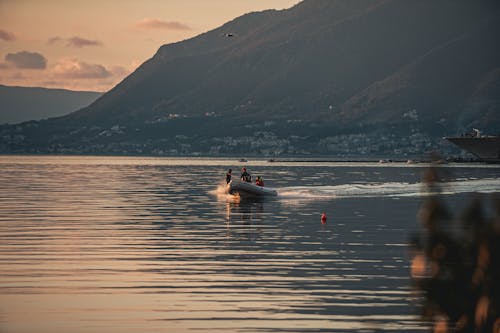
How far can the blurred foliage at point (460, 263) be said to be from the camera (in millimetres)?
8672

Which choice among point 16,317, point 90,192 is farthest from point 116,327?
point 90,192

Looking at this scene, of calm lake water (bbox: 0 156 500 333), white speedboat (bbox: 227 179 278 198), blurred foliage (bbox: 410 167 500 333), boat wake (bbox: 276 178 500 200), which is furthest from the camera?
boat wake (bbox: 276 178 500 200)

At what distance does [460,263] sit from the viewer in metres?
9.09

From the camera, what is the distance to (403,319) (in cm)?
2309

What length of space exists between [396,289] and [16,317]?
35.0 feet

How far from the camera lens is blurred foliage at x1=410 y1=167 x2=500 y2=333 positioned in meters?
8.67

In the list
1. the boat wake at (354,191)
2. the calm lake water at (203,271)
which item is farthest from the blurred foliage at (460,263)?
the boat wake at (354,191)

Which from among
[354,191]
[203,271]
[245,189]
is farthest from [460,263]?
[354,191]

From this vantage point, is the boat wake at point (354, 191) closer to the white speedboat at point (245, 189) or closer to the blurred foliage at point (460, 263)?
the white speedboat at point (245, 189)

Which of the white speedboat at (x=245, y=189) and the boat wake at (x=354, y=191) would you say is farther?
the boat wake at (x=354, y=191)

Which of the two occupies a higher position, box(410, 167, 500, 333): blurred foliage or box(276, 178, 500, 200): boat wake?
box(410, 167, 500, 333): blurred foliage

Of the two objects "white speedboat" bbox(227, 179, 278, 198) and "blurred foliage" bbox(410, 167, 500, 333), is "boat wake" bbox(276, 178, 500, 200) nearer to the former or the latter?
"white speedboat" bbox(227, 179, 278, 198)

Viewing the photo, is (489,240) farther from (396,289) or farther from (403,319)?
(396,289)

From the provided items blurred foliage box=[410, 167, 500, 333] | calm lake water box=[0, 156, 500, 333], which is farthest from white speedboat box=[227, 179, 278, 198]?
blurred foliage box=[410, 167, 500, 333]
